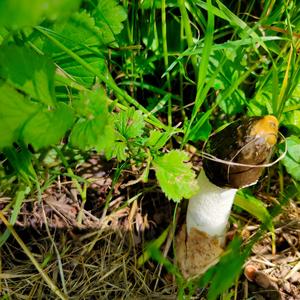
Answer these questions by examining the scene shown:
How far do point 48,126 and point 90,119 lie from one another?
138 mm

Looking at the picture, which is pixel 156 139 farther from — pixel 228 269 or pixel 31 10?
pixel 31 10

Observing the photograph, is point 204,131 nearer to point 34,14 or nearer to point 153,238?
point 153,238

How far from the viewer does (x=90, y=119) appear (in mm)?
1617

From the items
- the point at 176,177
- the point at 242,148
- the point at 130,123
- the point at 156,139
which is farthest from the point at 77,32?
the point at 242,148

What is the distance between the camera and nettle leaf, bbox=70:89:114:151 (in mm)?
1594

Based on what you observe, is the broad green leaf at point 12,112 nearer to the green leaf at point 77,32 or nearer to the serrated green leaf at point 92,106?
the serrated green leaf at point 92,106

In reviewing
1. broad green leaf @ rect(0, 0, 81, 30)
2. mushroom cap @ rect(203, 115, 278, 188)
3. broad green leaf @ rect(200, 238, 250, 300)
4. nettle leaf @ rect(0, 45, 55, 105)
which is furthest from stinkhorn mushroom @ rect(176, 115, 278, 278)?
broad green leaf @ rect(0, 0, 81, 30)

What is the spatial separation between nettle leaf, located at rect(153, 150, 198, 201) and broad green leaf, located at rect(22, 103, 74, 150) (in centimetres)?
52

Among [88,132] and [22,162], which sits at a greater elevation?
[88,132]

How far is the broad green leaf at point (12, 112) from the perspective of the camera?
161 centimetres

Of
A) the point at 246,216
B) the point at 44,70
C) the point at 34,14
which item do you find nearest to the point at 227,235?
the point at 246,216

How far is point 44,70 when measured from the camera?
1.58m

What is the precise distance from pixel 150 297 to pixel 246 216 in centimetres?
64

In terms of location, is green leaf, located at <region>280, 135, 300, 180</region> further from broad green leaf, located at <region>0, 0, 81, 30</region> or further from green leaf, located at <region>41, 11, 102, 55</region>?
broad green leaf, located at <region>0, 0, 81, 30</region>
